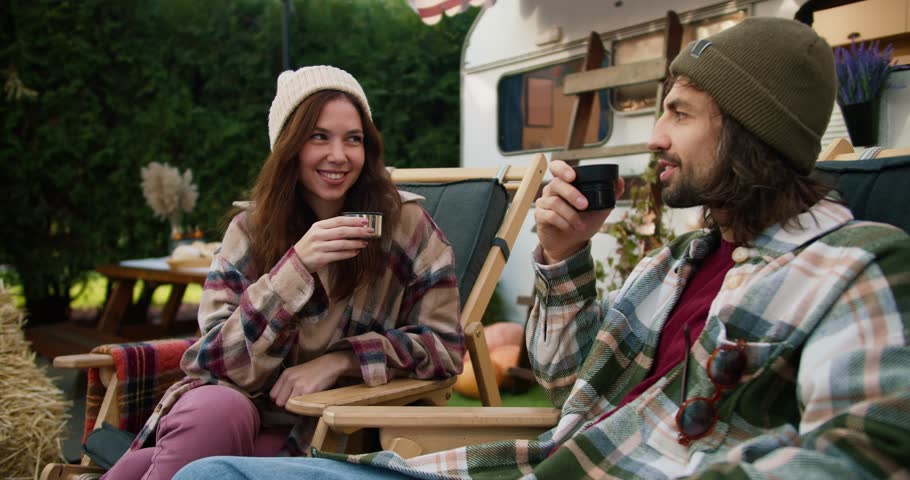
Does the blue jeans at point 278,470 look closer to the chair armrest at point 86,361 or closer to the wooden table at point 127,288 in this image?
the chair armrest at point 86,361

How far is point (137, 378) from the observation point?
2.07m

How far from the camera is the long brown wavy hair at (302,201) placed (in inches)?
77.6

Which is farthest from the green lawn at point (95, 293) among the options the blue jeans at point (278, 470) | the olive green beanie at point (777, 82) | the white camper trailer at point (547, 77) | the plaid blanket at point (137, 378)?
the olive green beanie at point (777, 82)

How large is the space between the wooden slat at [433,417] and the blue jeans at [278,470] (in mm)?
139

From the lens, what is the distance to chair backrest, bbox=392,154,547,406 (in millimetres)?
2316

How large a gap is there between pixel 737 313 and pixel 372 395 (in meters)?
0.90

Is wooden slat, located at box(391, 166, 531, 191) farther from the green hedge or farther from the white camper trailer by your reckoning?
the green hedge

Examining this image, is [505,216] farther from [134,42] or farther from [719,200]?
[134,42]

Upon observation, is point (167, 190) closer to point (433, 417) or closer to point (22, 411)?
point (22, 411)

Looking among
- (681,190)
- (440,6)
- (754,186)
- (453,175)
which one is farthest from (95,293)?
(754,186)

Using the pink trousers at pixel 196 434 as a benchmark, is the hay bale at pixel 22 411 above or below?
below

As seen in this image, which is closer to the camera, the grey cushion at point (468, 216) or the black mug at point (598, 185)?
the black mug at point (598, 185)

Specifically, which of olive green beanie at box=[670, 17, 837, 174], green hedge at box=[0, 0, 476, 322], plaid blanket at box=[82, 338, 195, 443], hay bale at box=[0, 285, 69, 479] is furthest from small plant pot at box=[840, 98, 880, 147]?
green hedge at box=[0, 0, 476, 322]

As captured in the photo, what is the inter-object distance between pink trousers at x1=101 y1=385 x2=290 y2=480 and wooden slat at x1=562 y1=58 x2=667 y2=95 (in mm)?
3049
